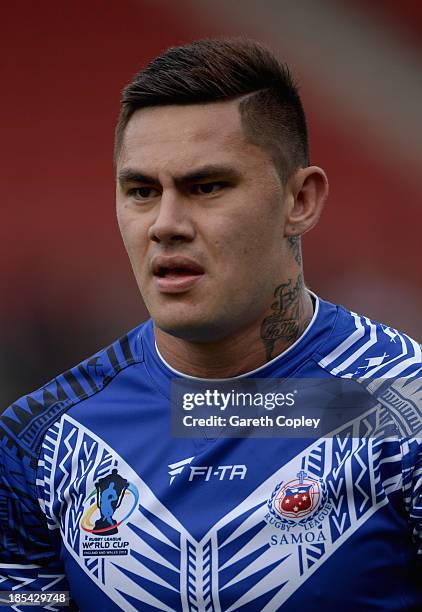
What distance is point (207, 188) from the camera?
6.86 ft

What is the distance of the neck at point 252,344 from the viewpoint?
223 cm

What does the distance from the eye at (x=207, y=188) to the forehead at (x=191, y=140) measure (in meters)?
0.05

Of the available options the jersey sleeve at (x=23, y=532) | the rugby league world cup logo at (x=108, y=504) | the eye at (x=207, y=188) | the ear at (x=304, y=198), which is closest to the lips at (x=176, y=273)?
the eye at (x=207, y=188)

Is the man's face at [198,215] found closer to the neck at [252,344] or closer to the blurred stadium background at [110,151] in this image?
the neck at [252,344]

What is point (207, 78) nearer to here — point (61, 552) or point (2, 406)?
point (61, 552)

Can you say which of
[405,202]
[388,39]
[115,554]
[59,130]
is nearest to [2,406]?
[59,130]

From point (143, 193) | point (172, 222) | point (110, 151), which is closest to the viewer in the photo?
point (172, 222)

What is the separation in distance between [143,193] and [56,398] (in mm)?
578

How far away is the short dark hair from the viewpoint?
215cm

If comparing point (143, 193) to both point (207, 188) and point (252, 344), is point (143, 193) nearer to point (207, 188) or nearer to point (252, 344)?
point (207, 188)

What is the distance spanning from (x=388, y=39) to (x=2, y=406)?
3034 millimetres

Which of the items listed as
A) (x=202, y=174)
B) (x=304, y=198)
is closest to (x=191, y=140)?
(x=202, y=174)

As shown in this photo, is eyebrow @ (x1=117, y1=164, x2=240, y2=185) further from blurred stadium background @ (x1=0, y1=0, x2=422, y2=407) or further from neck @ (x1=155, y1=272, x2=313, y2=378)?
blurred stadium background @ (x1=0, y1=0, x2=422, y2=407)

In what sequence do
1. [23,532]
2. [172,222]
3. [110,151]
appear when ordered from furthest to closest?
[110,151] → [23,532] → [172,222]
